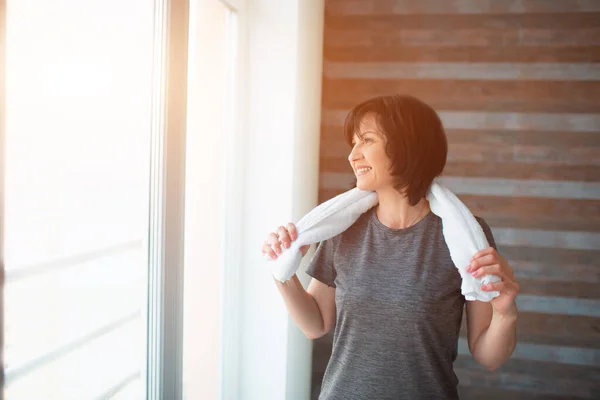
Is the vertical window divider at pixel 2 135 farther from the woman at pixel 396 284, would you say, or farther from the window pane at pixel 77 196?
the woman at pixel 396 284

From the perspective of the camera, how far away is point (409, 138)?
4.33 ft

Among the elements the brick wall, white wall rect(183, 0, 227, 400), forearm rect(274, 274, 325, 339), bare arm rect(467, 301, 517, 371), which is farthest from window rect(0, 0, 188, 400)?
the brick wall

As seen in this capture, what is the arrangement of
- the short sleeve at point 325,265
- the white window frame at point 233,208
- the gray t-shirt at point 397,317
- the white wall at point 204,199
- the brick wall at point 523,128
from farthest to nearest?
the brick wall at point 523,128 < the white window frame at point 233,208 < the white wall at point 204,199 < the short sleeve at point 325,265 < the gray t-shirt at point 397,317

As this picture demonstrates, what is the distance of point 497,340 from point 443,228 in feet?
0.84

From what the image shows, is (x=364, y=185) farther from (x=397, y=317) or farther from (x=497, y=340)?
(x=497, y=340)

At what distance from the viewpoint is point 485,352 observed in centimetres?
129

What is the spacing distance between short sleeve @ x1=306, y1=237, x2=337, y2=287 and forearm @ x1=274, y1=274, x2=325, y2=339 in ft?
0.15

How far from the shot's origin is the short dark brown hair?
51.8 inches

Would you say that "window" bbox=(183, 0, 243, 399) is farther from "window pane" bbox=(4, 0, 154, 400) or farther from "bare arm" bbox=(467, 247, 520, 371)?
"bare arm" bbox=(467, 247, 520, 371)

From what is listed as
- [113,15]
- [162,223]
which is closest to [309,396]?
[162,223]

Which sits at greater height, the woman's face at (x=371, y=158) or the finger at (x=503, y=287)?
the woman's face at (x=371, y=158)

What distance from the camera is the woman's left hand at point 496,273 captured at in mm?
1165

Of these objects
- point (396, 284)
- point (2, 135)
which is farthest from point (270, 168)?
point (2, 135)

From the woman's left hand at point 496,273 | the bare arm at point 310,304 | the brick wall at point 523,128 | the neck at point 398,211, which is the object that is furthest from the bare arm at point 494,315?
the brick wall at point 523,128
